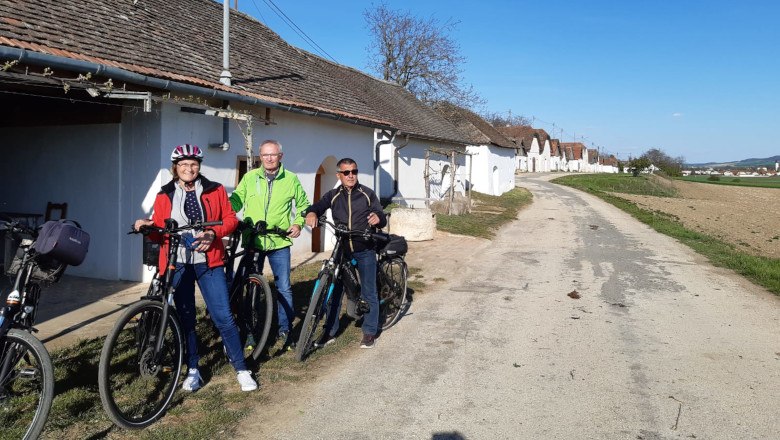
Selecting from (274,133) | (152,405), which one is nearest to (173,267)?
(152,405)

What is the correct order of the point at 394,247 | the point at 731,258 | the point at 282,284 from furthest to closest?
the point at 731,258 → the point at 394,247 → the point at 282,284

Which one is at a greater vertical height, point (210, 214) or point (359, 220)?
point (210, 214)

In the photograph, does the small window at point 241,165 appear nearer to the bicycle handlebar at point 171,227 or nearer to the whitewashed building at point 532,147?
the bicycle handlebar at point 171,227

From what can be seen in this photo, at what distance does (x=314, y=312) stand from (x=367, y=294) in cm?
71

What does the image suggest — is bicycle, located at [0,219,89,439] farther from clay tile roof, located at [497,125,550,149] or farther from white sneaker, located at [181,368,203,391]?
clay tile roof, located at [497,125,550,149]

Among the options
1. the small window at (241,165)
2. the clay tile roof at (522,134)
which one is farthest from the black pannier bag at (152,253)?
the clay tile roof at (522,134)

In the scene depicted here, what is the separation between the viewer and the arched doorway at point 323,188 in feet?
40.0

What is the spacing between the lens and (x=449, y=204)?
63.4 feet

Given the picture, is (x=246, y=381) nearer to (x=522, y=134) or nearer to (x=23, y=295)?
(x=23, y=295)

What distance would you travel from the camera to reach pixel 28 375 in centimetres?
313

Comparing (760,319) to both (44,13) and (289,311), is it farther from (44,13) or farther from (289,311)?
(44,13)

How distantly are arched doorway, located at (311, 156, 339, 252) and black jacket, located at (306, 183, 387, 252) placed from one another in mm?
6472

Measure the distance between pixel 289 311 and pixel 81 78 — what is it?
312 cm

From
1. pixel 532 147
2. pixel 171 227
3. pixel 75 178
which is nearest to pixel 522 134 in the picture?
pixel 532 147
